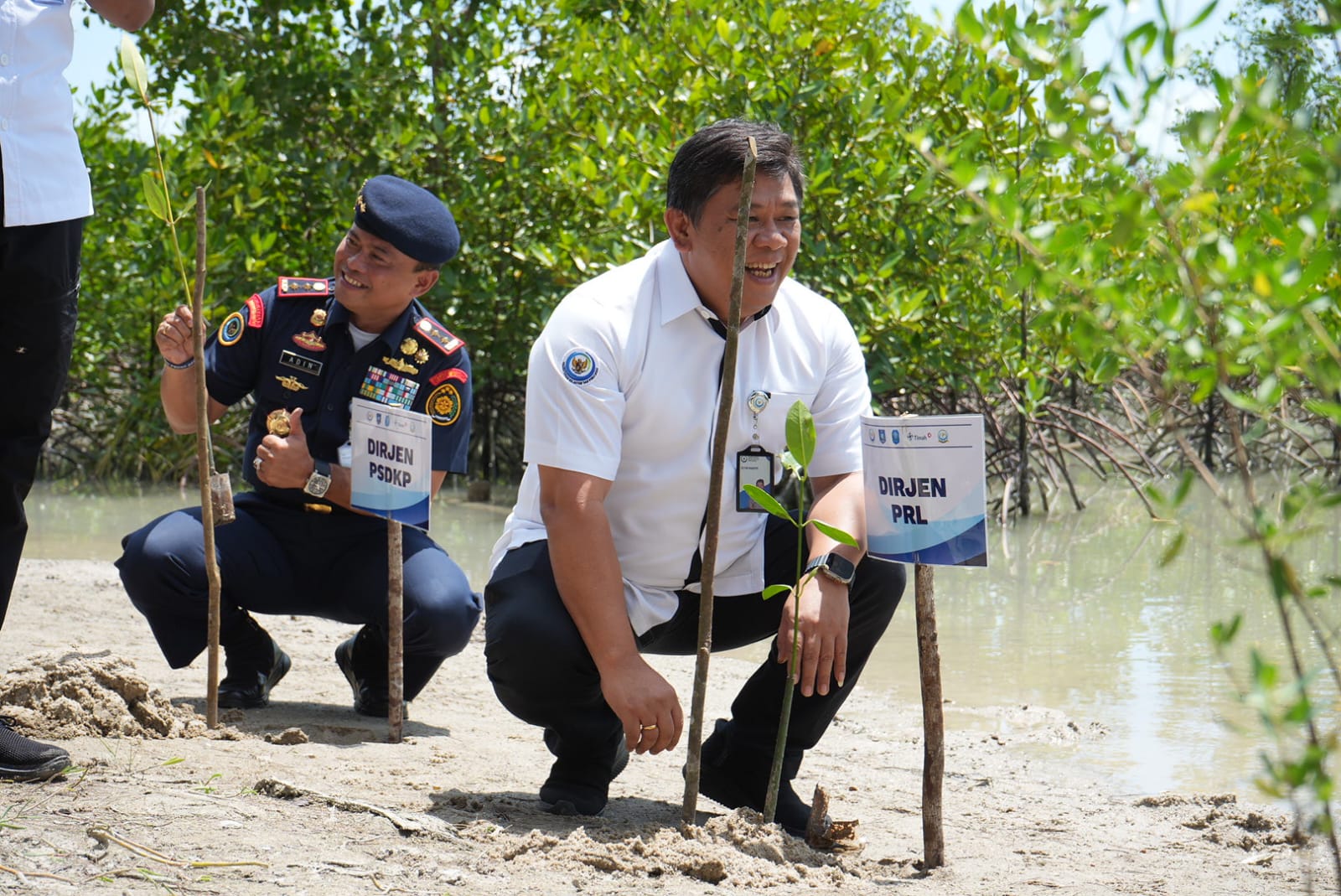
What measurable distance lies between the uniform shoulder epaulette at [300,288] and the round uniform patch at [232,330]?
122mm

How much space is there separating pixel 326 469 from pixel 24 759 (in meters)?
1.13

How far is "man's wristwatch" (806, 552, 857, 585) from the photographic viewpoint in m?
2.60

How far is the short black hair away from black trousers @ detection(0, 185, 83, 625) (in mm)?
1110

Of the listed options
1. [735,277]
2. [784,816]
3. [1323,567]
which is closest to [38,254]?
[735,277]

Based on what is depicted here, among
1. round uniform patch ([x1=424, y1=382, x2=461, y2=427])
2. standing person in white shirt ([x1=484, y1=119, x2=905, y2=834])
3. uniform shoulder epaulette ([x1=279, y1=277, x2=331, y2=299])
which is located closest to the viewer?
standing person in white shirt ([x1=484, y1=119, x2=905, y2=834])

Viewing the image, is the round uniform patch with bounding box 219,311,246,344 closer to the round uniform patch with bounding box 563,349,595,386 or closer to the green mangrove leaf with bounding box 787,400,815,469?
the round uniform patch with bounding box 563,349,595,386

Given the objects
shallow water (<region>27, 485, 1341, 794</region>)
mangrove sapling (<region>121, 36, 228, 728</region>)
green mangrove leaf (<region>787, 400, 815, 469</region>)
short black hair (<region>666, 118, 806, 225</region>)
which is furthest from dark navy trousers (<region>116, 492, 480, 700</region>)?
shallow water (<region>27, 485, 1341, 794</region>)

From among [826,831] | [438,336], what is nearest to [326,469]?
[438,336]

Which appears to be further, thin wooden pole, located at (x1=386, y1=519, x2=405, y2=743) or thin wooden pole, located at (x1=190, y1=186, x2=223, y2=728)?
thin wooden pole, located at (x1=386, y1=519, x2=405, y2=743)

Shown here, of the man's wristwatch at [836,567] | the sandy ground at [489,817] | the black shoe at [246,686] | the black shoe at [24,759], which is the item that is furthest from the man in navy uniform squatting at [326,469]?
the man's wristwatch at [836,567]

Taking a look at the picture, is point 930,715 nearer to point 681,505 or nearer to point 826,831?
point 826,831

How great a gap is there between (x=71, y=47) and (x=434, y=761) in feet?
5.25

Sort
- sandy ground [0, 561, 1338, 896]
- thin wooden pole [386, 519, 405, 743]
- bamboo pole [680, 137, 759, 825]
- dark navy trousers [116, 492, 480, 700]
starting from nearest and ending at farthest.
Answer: sandy ground [0, 561, 1338, 896]
bamboo pole [680, 137, 759, 825]
thin wooden pole [386, 519, 405, 743]
dark navy trousers [116, 492, 480, 700]

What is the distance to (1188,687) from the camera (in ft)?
13.7
